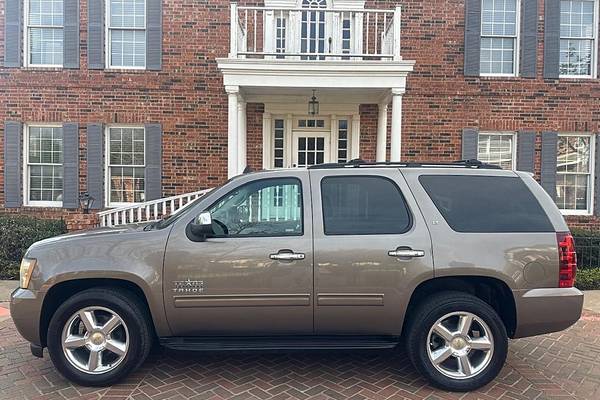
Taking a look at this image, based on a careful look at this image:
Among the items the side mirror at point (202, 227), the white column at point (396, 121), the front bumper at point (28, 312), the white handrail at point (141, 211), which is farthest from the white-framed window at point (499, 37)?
the front bumper at point (28, 312)

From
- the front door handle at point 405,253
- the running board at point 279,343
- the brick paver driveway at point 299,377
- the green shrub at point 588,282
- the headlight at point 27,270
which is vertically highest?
the front door handle at point 405,253

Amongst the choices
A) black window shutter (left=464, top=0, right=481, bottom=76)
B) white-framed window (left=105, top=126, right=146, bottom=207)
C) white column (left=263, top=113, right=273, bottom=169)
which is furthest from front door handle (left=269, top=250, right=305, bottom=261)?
black window shutter (left=464, top=0, right=481, bottom=76)

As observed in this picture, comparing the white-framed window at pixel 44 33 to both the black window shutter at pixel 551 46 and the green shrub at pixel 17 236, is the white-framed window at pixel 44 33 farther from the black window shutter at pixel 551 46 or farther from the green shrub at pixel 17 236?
the black window shutter at pixel 551 46

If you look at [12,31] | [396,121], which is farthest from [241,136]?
[12,31]

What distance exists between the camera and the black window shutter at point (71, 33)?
990cm

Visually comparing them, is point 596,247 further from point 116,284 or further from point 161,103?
point 161,103

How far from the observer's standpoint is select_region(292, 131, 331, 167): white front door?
1063 cm

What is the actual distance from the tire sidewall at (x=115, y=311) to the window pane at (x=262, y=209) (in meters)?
0.98

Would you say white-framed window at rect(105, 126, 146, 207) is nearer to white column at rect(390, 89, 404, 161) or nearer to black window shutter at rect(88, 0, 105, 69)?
black window shutter at rect(88, 0, 105, 69)

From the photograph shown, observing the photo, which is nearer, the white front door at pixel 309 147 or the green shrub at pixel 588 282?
the green shrub at pixel 588 282

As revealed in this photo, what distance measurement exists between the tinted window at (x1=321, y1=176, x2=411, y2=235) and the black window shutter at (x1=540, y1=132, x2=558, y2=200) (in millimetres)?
7720

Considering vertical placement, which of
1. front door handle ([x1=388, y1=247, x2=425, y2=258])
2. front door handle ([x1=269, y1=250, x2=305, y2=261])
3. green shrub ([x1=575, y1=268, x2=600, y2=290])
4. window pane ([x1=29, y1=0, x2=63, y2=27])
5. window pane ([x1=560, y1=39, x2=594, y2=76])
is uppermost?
window pane ([x1=29, y1=0, x2=63, y2=27])

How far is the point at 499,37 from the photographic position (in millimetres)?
10258

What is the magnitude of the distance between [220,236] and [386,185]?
1474 millimetres
